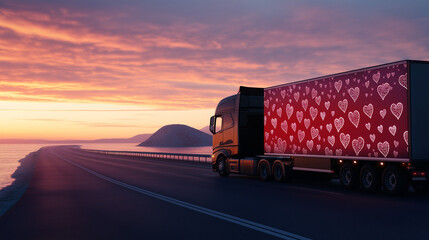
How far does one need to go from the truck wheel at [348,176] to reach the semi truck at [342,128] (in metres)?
0.03

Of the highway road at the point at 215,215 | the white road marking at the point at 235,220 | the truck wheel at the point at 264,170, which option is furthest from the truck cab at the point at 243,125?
the white road marking at the point at 235,220

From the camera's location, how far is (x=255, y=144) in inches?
886

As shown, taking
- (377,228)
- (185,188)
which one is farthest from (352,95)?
(377,228)

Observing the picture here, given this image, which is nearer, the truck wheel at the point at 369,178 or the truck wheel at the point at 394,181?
the truck wheel at the point at 394,181

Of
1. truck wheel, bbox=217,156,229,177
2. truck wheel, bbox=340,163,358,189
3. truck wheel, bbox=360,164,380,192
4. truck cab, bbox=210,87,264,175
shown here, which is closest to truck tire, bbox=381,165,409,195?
truck wheel, bbox=360,164,380,192

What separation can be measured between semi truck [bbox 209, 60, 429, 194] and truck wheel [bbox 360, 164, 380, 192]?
0.01m

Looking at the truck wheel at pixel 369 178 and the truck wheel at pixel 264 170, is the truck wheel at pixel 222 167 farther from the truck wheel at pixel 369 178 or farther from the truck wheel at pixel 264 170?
the truck wheel at pixel 369 178

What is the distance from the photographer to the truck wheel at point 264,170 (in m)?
20.3

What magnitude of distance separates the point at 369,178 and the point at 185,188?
252 inches

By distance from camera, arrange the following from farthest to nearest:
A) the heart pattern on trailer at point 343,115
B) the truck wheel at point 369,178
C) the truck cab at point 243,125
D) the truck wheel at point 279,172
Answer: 1. the truck cab at point 243,125
2. the truck wheel at point 279,172
3. the truck wheel at point 369,178
4. the heart pattern on trailer at point 343,115

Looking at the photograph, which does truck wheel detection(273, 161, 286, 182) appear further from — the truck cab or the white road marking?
the white road marking

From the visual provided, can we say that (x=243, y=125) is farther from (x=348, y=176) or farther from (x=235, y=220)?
(x=235, y=220)

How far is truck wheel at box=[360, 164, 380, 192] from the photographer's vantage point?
1480 cm

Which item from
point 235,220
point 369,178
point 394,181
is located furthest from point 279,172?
point 235,220
